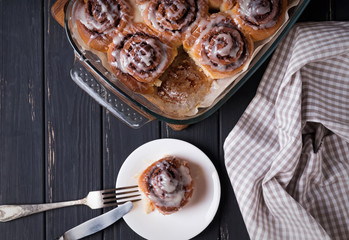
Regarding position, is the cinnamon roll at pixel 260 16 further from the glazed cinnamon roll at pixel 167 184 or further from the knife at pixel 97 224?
the knife at pixel 97 224

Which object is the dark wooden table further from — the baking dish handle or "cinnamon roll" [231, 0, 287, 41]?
"cinnamon roll" [231, 0, 287, 41]

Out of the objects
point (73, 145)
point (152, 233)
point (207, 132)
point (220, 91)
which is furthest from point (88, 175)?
point (220, 91)

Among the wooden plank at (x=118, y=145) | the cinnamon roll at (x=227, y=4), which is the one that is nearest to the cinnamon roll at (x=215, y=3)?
the cinnamon roll at (x=227, y=4)

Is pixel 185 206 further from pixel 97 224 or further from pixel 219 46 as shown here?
pixel 219 46

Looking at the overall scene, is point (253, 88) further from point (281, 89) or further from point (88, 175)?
point (88, 175)

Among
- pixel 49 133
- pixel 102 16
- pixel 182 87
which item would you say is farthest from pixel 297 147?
pixel 49 133
